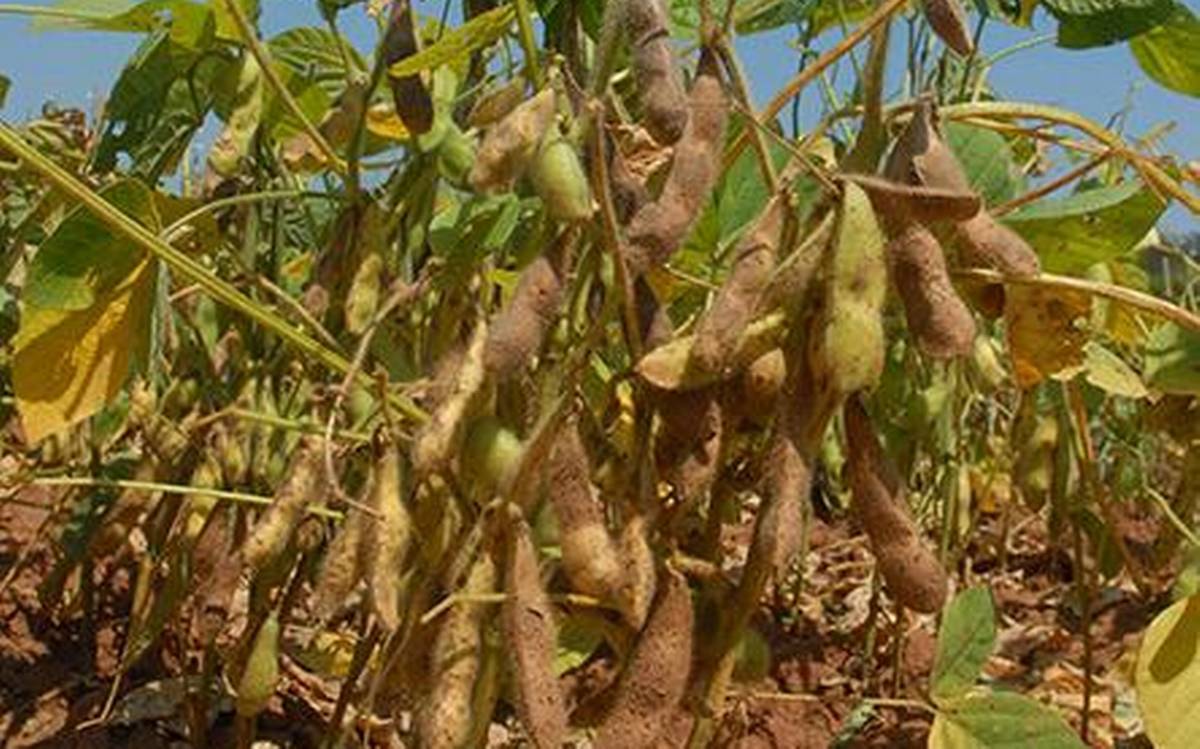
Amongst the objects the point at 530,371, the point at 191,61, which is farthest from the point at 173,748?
the point at 530,371

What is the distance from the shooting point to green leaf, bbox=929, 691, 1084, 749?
1299 mm

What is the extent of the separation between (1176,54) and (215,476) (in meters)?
0.88

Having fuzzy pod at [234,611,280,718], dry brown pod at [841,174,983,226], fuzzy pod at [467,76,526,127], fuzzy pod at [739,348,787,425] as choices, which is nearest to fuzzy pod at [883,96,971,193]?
dry brown pod at [841,174,983,226]

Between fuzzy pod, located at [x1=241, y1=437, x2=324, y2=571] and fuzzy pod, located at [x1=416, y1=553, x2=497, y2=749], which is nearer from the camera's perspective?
fuzzy pod, located at [x1=416, y1=553, x2=497, y2=749]

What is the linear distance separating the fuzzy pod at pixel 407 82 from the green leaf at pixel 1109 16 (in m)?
0.49

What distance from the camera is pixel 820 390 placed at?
1035 millimetres

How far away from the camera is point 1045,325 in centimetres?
146

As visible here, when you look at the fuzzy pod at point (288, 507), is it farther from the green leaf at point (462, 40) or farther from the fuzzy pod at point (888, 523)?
the fuzzy pod at point (888, 523)

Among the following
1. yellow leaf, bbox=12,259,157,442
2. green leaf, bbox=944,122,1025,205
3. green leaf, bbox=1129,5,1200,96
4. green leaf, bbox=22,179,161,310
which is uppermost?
green leaf, bbox=1129,5,1200,96

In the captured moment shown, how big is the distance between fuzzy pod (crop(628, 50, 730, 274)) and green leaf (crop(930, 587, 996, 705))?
0.50 metres

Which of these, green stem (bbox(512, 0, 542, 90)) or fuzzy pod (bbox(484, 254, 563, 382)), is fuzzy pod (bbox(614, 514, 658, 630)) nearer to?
fuzzy pod (bbox(484, 254, 563, 382))

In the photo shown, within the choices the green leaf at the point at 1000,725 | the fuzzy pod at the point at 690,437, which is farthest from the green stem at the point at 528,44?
the green leaf at the point at 1000,725

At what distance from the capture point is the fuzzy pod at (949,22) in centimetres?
107

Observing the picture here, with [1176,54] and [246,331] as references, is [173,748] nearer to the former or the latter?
[246,331]
